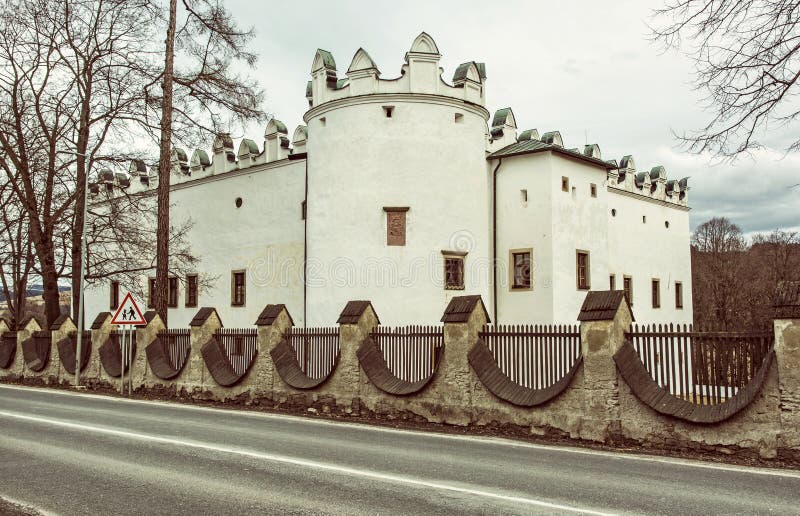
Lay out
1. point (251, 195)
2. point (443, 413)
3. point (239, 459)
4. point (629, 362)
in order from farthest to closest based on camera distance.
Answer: point (251, 195)
point (443, 413)
point (629, 362)
point (239, 459)

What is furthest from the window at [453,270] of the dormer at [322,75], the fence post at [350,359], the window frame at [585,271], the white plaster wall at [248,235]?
the fence post at [350,359]

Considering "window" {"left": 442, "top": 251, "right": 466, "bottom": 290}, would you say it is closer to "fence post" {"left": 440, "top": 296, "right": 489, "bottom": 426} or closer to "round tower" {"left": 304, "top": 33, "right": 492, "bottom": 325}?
"round tower" {"left": 304, "top": 33, "right": 492, "bottom": 325}

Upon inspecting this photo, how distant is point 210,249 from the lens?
32.5 m

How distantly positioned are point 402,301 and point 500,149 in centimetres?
828

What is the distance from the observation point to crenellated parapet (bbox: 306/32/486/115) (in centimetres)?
2433

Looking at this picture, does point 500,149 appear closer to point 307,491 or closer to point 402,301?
point 402,301

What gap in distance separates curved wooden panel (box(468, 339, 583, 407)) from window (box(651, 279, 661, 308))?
26.6 m

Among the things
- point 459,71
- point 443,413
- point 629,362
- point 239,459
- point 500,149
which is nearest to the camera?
point 239,459

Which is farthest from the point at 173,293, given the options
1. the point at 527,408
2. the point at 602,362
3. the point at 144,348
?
the point at 602,362

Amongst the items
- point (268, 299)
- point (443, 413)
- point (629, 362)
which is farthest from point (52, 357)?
point (629, 362)

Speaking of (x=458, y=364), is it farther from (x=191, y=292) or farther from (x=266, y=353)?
(x=191, y=292)

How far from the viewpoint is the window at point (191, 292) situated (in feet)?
109

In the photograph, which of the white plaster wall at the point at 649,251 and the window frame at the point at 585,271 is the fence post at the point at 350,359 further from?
the white plaster wall at the point at 649,251

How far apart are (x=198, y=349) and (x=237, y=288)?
45.6 ft
